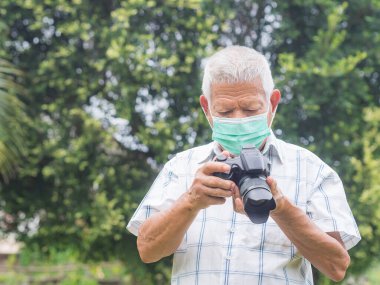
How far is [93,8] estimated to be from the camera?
515 cm

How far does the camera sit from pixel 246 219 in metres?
2.29

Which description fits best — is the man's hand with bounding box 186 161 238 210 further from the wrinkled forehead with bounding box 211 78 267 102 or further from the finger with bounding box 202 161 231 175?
the wrinkled forehead with bounding box 211 78 267 102

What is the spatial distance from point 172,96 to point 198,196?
3060 mm

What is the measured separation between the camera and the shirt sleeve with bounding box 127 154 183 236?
234 cm

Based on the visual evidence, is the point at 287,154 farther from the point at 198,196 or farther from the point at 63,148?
the point at 63,148

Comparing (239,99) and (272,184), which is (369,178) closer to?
(239,99)

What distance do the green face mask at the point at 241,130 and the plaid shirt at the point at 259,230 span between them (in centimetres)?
11

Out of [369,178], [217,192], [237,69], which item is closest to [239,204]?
[217,192]

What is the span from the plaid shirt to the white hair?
9.3 inches

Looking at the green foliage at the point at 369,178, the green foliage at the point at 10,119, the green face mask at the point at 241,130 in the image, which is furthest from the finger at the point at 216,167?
the green foliage at the point at 10,119

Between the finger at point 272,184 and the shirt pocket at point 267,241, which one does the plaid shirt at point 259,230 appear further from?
the finger at point 272,184

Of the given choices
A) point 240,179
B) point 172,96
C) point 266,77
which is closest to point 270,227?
point 240,179

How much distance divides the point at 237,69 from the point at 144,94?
2.77m

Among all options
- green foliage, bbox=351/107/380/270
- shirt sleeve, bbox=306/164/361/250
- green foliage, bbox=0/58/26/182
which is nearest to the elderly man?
shirt sleeve, bbox=306/164/361/250
